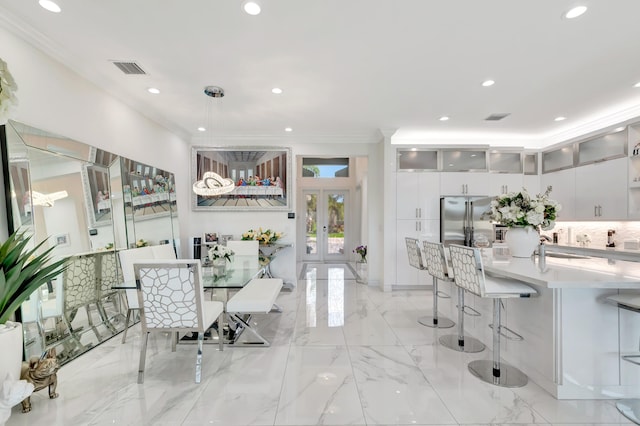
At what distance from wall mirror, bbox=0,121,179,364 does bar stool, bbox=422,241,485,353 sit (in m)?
3.28

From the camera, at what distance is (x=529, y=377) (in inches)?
91.2

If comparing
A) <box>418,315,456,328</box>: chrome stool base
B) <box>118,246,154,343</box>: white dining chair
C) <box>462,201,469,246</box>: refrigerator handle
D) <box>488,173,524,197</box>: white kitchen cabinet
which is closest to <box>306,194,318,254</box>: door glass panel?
<box>462,201,469,246</box>: refrigerator handle

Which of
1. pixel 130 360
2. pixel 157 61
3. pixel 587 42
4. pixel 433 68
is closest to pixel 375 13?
pixel 433 68

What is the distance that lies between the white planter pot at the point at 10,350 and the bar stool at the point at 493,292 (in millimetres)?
2999

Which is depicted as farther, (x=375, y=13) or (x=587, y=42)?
(x=587, y=42)

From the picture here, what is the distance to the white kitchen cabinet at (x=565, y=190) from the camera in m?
4.71

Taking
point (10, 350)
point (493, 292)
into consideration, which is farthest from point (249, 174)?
point (493, 292)

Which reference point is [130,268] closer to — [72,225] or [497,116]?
[72,225]

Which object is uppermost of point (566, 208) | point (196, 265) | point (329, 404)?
point (566, 208)

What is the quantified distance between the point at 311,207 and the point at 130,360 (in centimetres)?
631

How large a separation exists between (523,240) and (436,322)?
1318 millimetres

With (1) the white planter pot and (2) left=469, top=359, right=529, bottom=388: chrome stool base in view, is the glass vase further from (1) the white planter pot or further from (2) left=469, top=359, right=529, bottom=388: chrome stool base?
(1) the white planter pot

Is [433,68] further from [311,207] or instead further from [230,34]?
[311,207]

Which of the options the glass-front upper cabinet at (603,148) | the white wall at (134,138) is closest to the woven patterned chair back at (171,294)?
the white wall at (134,138)
